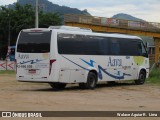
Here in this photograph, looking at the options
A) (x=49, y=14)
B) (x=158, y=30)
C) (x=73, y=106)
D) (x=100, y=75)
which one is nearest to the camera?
(x=73, y=106)

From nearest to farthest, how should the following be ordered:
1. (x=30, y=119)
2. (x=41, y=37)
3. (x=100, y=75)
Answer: (x=30, y=119), (x=41, y=37), (x=100, y=75)

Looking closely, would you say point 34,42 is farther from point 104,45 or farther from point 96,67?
point 104,45

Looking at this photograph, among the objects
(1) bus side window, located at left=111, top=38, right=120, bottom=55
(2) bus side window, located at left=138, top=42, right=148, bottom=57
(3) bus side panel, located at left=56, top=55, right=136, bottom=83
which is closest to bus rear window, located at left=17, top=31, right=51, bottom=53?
(3) bus side panel, located at left=56, top=55, right=136, bottom=83

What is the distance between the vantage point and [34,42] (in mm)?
22828

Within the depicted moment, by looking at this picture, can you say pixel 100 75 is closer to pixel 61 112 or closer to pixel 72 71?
pixel 72 71

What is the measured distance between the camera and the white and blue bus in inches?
880

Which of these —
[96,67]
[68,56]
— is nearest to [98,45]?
[96,67]

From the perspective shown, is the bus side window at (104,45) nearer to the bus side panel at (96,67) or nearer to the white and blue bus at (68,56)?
the white and blue bus at (68,56)

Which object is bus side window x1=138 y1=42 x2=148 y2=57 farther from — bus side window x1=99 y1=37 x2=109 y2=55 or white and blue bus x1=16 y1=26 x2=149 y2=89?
bus side window x1=99 y1=37 x2=109 y2=55

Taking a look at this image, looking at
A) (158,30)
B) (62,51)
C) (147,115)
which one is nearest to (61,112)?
(147,115)

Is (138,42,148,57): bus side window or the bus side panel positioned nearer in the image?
the bus side panel

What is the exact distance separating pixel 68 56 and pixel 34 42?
5.36 ft

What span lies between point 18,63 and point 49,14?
5914 centimetres

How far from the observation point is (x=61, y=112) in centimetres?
1375
